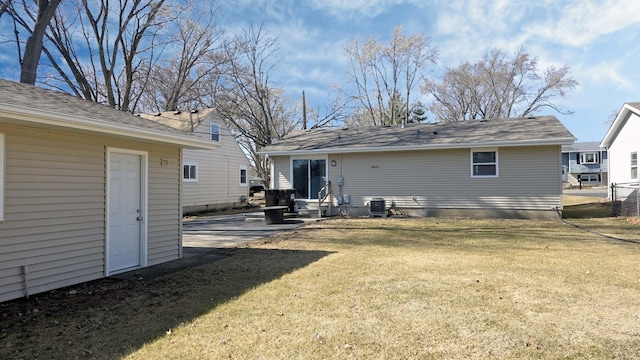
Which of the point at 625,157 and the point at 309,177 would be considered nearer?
the point at 309,177

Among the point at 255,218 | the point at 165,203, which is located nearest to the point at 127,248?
the point at 165,203

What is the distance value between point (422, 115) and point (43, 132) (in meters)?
35.1

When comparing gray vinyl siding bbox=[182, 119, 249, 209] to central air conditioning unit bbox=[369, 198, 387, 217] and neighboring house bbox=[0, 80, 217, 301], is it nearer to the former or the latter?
central air conditioning unit bbox=[369, 198, 387, 217]

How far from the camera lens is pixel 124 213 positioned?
6.34 metres

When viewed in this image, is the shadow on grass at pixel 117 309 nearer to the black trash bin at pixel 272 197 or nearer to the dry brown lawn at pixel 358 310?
the dry brown lawn at pixel 358 310

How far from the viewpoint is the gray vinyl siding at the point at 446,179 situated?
12.4 m

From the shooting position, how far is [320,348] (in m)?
3.24

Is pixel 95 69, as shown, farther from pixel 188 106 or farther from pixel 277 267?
pixel 277 267

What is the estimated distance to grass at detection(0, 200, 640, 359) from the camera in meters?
3.23

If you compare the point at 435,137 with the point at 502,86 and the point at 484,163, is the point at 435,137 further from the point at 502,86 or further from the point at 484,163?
the point at 502,86

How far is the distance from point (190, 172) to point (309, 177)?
7.00m

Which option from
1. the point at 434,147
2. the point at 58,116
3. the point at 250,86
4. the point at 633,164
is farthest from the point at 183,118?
the point at 633,164

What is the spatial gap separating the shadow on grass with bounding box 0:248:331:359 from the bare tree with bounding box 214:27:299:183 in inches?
780

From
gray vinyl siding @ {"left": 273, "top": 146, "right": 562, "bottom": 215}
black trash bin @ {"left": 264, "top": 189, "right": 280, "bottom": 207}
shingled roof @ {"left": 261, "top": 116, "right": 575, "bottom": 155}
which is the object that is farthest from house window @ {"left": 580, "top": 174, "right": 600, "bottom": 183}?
black trash bin @ {"left": 264, "top": 189, "right": 280, "bottom": 207}
